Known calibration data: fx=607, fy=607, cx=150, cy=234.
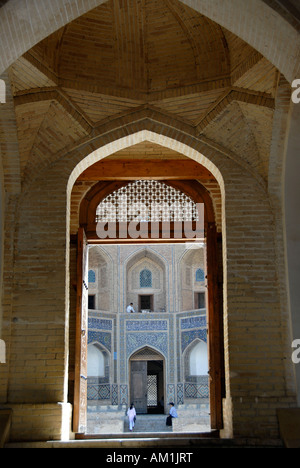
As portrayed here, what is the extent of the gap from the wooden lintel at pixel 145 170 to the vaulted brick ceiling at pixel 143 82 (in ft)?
3.62

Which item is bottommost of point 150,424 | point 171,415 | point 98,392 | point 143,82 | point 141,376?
point 150,424

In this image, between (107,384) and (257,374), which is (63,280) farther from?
(107,384)

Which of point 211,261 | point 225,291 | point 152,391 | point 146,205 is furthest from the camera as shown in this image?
point 152,391

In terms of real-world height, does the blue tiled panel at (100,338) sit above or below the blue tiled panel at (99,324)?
below

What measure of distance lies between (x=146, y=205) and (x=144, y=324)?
857 cm

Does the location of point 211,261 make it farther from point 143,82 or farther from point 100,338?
point 100,338

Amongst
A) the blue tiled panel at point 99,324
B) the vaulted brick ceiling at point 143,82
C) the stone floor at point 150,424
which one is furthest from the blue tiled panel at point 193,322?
the vaulted brick ceiling at point 143,82

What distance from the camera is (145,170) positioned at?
24.4 ft

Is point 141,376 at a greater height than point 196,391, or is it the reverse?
point 141,376

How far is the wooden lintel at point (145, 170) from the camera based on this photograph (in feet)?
24.4

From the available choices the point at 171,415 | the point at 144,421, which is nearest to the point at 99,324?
the point at 144,421

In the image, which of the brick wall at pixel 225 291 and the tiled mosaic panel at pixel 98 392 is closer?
the brick wall at pixel 225 291

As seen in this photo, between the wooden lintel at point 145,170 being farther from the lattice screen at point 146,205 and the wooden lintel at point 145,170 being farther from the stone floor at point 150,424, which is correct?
the stone floor at point 150,424

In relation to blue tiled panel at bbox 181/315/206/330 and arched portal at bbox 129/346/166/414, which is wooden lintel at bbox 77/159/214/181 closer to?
blue tiled panel at bbox 181/315/206/330
